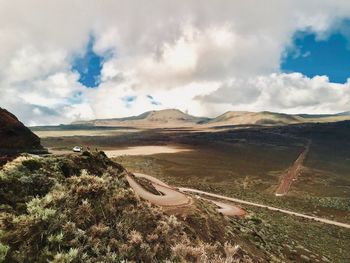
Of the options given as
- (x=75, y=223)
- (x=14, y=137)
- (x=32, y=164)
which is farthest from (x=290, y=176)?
(x=75, y=223)

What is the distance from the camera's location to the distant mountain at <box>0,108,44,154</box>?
81.0 ft

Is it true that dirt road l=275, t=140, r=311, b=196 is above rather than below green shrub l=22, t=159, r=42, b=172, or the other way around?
below

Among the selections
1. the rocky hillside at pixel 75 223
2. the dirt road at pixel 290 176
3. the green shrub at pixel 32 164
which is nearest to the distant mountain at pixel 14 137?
the rocky hillside at pixel 75 223

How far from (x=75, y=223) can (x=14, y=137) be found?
16.1 metres

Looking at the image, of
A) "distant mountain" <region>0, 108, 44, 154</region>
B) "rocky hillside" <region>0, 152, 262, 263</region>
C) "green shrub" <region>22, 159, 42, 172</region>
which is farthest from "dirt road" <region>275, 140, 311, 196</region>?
"green shrub" <region>22, 159, 42, 172</region>

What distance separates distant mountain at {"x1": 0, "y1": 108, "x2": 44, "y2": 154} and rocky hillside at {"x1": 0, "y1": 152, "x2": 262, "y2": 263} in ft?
28.7

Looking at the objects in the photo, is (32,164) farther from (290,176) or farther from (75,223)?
(290,176)

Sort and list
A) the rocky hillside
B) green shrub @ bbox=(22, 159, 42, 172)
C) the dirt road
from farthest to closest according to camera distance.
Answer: the dirt road, green shrub @ bbox=(22, 159, 42, 172), the rocky hillside

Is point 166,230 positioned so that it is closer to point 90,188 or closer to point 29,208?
point 90,188

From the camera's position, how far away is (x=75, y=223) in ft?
39.5

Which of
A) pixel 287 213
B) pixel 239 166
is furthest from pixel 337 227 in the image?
pixel 239 166

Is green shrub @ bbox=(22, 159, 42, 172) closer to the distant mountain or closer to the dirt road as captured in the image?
the distant mountain

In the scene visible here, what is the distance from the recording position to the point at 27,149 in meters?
25.7

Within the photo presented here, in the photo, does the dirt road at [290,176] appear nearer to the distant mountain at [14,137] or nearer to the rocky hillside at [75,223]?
the distant mountain at [14,137]
